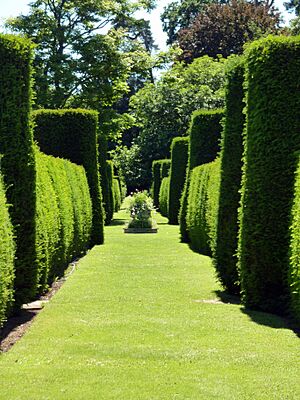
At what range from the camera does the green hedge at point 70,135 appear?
1878 centimetres

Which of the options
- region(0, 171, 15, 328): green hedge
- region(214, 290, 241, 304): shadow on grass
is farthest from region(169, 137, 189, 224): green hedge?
region(0, 171, 15, 328): green hedge

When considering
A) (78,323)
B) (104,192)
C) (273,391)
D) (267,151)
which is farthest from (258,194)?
(104,192)

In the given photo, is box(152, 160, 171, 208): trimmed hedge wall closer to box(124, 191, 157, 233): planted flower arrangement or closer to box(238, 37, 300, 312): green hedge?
box(124, 191, 157, 233): planted flower arrangement

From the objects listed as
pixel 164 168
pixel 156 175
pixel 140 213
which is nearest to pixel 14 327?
pixel 140 213

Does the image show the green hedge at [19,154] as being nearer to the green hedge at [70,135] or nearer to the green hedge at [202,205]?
the green hedge at [202,205]

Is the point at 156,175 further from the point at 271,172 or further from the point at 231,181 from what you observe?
the point at 271,172

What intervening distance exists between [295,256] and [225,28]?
38.5 meters

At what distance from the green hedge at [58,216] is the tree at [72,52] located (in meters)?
13.2

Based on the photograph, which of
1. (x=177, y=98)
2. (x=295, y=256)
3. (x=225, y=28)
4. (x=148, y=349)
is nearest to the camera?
(x=148, y=349)

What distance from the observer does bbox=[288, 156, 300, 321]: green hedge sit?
7.95 metres

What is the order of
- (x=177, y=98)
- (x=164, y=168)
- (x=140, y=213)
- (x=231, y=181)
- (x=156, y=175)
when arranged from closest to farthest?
(x=231, y=181) → (x=140, y=213) → (x=164, y=168) → (x=177, y=98) → (x=156, y=175)

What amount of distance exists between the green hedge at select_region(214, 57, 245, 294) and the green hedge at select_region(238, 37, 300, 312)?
1375mm

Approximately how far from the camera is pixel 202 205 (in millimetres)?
A: 16766

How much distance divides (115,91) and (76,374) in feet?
91.6
